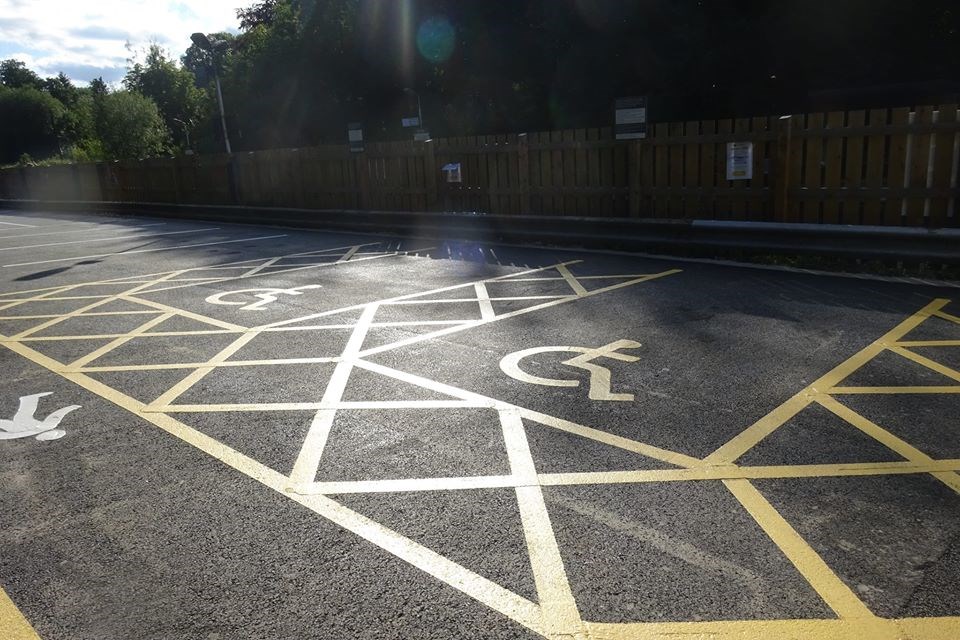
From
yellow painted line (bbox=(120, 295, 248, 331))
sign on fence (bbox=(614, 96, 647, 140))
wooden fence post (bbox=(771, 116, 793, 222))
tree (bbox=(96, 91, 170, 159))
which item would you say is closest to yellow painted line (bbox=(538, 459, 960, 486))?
yellow painted line (bbox=(120, 295, 248, 331))

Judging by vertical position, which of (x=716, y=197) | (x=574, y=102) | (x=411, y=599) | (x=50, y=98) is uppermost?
(x=50, y=98)

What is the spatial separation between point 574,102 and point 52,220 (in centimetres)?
1915

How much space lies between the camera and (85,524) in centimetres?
352

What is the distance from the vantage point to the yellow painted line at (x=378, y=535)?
275 cm

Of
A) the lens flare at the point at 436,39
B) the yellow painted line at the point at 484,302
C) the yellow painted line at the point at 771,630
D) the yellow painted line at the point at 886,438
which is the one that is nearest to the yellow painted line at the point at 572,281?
the yellow painted line at the point at 484,302

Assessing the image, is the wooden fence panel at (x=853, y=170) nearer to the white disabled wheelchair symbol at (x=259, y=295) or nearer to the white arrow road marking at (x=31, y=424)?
the white disabled wheelchair symbol at (x=259, y=295)

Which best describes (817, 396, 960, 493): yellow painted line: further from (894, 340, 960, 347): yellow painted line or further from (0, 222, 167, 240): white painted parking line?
(0, 222, 167, 240): white painted parking line

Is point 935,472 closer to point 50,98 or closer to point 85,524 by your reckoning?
point 85,524

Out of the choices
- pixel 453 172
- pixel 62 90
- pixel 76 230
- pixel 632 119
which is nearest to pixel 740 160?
pixel 632 119

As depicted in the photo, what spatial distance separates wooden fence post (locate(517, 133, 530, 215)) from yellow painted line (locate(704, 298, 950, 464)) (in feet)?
24.9

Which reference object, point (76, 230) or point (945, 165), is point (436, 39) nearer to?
point (76, 230)

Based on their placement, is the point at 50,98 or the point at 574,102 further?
the point at 50,98

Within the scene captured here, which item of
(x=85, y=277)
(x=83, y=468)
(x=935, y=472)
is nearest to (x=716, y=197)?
(x=935, y=472)

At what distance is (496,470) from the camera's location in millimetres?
3893
